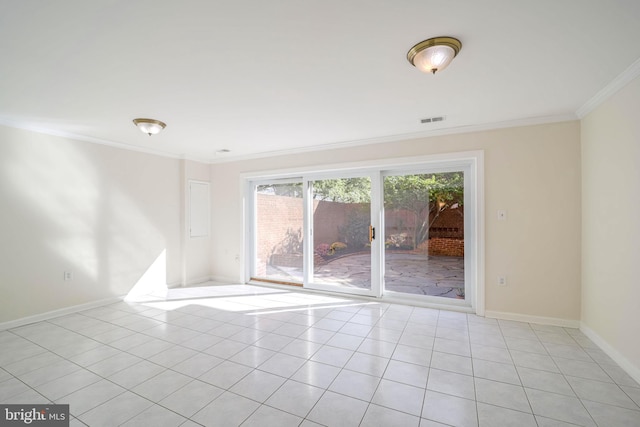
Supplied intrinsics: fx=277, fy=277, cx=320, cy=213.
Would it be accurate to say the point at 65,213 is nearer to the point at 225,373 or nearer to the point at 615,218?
the point at 225,373

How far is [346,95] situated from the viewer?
8.90ft

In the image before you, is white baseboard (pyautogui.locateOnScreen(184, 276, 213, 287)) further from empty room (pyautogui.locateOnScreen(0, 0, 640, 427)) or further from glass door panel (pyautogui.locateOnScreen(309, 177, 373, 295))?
glass door panel (pyautogui.locateOnScreen(309, 177, 373, 295))

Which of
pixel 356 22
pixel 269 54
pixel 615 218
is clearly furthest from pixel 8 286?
pixel 615 218

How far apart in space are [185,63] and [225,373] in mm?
2532

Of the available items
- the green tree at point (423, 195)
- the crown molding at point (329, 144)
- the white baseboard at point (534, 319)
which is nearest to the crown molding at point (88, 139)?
the crown molding at point (329, 144)

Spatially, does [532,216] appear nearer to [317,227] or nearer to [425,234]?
[425,234]

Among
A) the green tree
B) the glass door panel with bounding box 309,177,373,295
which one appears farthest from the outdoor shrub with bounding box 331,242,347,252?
the green tree

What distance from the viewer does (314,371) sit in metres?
2.37

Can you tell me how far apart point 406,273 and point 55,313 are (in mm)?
4866

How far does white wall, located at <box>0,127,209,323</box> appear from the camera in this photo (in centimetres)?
332

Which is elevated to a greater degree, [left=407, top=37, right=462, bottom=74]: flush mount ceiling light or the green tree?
[left=407, top=37, right=462, bottom=74]: flush mount ceiling light

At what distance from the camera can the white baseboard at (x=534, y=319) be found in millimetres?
3234

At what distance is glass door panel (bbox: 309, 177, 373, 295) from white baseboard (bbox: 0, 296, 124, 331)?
316 cm

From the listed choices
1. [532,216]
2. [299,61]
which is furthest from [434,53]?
[532,216]
